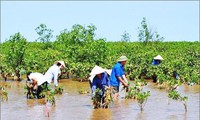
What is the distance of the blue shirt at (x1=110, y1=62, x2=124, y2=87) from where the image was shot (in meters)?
13.3

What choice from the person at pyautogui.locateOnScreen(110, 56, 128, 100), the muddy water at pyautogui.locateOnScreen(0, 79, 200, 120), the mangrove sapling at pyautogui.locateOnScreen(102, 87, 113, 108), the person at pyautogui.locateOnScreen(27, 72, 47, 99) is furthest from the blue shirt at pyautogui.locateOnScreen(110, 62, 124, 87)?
the person at pyautogui.locateOnScreen(27, 72, 47, 99)

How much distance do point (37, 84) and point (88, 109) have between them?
2.71 m

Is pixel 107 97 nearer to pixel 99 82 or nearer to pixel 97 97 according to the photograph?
pixel 97 97

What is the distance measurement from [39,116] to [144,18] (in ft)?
85.5

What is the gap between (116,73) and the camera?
43.8 ft

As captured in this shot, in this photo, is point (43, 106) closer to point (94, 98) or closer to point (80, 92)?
point (94, 98)

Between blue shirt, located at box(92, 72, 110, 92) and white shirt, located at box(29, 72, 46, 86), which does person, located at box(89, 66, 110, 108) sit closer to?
blue shirt, located at box(92, 72, 110, 92)

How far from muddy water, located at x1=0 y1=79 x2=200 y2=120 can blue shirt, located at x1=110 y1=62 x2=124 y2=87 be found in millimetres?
618

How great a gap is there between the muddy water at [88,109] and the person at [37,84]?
0.38m

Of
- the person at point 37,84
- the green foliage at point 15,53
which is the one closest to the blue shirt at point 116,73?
the person at point 37,84

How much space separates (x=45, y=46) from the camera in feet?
121

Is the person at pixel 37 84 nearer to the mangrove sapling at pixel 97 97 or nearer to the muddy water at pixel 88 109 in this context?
the muddy water at pixel 88 109

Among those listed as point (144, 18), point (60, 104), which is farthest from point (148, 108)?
point (144, 18)

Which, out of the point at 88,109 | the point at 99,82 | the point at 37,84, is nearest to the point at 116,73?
the point at 99,82
